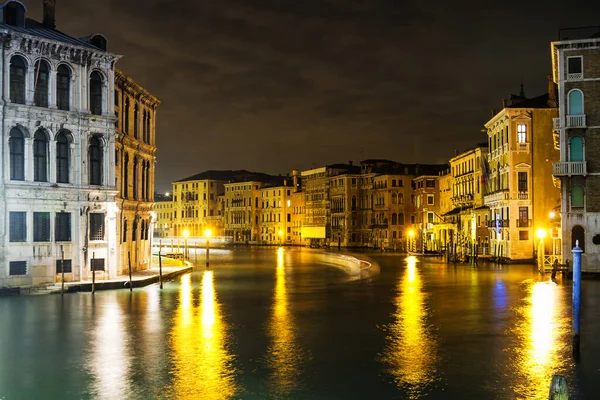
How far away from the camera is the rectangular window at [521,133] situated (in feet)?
204

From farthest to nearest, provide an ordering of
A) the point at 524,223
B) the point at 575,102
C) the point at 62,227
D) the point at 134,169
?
the point at 524,223, the point at 134,169, the point at 575,102, the point at 62,227

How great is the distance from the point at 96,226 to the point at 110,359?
2147 centimetres

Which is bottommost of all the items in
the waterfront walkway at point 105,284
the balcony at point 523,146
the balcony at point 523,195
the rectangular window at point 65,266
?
the waterfront walkway at point 105,284

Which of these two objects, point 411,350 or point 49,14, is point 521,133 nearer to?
point 49,14

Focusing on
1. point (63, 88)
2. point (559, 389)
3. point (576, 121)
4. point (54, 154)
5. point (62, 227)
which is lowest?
point (559, 389)

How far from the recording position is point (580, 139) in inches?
1767

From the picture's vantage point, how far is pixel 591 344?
A: 20.2 meters

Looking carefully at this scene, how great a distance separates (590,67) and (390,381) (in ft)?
117

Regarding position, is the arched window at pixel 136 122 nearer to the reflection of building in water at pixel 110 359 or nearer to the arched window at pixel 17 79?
the arched window at pixel 17 79

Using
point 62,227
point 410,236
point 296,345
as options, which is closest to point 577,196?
point 296,345

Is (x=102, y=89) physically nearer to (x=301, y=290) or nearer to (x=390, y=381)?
(x=301, y=290)

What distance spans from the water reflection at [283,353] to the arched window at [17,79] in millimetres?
17620

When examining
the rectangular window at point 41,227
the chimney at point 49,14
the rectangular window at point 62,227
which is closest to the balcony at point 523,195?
the rectangular window at point 62,227

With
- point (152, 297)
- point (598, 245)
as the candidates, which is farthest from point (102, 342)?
point (598, 245)
